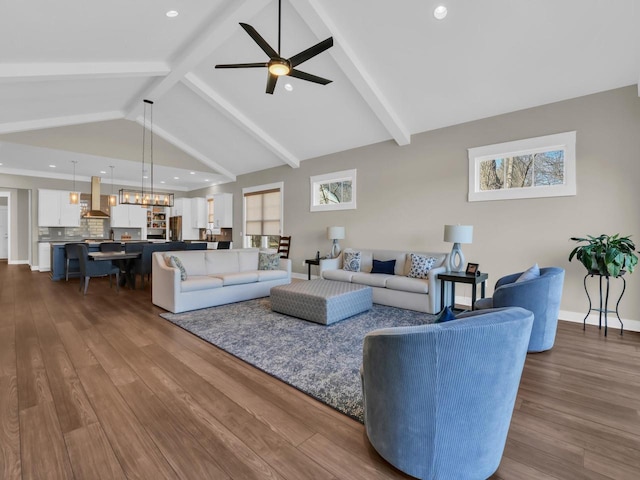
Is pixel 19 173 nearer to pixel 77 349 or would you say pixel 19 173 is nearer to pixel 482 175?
pixel 77 349

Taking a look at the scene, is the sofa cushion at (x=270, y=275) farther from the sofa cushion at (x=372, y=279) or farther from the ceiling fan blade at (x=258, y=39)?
the ceiling fan blade at (x=258, y=39)

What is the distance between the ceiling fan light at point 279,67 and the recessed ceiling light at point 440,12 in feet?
5.77

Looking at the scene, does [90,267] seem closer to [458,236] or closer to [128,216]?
[128,216]

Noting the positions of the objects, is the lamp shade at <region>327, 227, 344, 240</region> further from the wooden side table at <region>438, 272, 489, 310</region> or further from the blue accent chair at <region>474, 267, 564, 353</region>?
the blue accent chair at <region>474, 267, 564, 353</region>

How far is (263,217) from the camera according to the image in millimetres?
8812

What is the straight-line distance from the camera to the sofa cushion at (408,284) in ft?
14.3

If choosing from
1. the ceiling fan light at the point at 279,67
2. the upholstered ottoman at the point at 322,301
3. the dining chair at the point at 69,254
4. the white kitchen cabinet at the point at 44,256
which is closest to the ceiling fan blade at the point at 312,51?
the ceiling fan light at the point at 279,67

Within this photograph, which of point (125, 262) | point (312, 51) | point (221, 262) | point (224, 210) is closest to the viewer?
point (312, 51)

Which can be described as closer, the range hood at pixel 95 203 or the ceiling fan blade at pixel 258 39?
the ceiling fan blade at pixel 258 39

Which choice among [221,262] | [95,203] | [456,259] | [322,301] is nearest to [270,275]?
[221,262]

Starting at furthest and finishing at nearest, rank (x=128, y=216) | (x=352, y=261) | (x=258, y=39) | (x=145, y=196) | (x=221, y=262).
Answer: (x=128, y=216) → (x=145, y=196) → (x=352, y=261) → (x=221, y=262) → (x=258, y=39)

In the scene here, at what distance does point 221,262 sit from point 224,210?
4.82m

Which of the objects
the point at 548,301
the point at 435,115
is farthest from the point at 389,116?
the point at 548,301

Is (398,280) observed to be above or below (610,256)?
below
